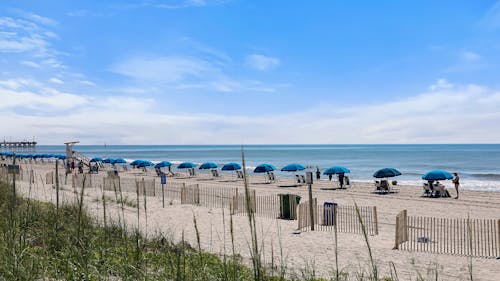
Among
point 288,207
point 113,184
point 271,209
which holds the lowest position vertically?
point 271,209

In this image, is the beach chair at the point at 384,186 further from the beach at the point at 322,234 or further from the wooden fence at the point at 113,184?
the wooden fence at the point at 113,184

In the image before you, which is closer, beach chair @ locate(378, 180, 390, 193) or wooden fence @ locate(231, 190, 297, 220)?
wooden fence @ locate(231, 190, 297, 220)

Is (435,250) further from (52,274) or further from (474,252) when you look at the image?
(52,274)

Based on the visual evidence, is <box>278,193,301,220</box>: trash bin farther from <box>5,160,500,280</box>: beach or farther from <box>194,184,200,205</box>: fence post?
<box>194,184,200,205</box>: fence post

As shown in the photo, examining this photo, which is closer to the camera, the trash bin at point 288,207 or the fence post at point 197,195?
the trash bin at point 288,207

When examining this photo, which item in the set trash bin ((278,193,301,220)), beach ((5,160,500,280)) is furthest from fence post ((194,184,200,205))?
trash bin ((278,193,301,220))

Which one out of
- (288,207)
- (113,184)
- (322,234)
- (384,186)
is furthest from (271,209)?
(113,184)

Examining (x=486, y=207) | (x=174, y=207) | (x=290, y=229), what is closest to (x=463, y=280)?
(x=290, y=229)

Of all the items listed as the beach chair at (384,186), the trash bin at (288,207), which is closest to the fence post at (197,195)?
the trash bin at (288,207)

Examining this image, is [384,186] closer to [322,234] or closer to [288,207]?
[288,207]

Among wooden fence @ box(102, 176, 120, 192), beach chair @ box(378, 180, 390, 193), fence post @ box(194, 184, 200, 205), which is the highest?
wooden fence @ box(102, 176, 120, 192)

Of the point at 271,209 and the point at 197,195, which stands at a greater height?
the point at 197,195

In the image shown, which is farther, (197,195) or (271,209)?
(197,195)

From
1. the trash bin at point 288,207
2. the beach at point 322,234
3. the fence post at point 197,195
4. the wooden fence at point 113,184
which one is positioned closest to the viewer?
the wooden fence at point 113,184
